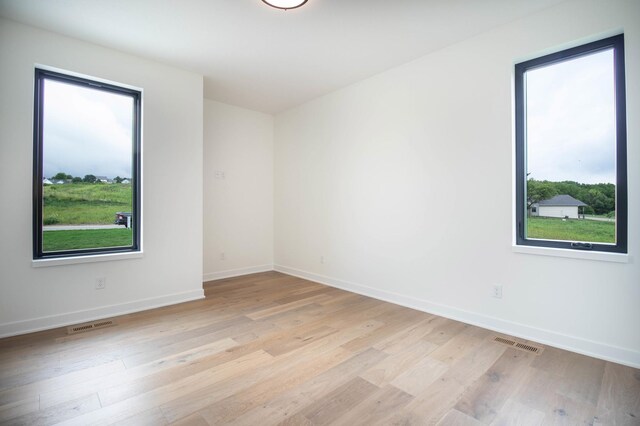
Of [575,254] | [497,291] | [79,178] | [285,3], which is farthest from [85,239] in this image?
[575,254]

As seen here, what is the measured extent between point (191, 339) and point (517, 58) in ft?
12.4

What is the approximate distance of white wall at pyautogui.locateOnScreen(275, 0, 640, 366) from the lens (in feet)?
7.78

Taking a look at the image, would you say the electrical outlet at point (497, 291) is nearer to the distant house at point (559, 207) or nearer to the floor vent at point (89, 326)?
the distant house at point (559, 207)

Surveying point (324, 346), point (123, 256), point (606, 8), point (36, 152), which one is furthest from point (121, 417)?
point (606, 8)

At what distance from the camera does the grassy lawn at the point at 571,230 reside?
8.05ft

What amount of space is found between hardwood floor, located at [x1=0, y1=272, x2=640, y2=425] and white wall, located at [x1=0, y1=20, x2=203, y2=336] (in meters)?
0.33

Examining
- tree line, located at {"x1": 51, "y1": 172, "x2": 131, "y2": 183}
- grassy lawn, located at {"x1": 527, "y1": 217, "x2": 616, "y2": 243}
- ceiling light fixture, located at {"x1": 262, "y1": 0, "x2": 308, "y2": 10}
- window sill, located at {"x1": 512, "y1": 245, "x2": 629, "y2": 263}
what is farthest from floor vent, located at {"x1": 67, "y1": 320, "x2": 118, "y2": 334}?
grassy lawn, located at {"x1": 527, "y1": 217, "x2": 616, "y2": 243}

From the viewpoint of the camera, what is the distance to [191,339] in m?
2.73

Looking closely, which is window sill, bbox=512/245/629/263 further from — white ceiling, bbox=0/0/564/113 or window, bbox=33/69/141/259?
window, bbox=33/69/141/259

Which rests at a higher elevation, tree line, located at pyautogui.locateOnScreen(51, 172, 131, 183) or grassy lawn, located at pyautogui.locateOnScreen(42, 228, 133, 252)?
tree line, located at pyautogui.locateOnScreen(51, 172, 131, 183)

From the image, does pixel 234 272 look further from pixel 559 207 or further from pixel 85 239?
pixel 559 207

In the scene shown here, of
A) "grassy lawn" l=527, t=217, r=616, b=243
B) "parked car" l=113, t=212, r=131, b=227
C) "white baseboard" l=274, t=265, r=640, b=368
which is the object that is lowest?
"white baseboard" l=274, t=265, r=640, b=368

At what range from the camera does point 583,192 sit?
8.51ft

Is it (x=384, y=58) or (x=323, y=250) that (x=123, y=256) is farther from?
(x=384, y=58)
